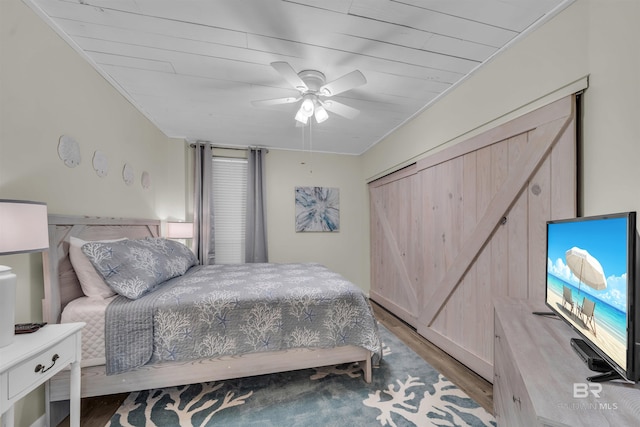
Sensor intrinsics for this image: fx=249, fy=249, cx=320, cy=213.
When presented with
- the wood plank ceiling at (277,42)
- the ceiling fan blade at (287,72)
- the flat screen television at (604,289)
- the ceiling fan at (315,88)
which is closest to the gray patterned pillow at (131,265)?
the wood plank ceiling at (277,42)

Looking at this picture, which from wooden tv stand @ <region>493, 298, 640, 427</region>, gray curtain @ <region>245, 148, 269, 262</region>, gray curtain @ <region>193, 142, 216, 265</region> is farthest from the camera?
gray curtain @ <region>245, 148, 269, 262</region>

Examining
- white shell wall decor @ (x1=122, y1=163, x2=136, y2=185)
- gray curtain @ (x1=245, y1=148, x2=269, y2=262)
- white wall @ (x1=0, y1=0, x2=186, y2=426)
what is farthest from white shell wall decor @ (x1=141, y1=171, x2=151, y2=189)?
gray curtain @ (x1=245, y1=148, x2=269, y2=262)

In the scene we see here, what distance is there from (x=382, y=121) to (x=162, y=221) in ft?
10.2

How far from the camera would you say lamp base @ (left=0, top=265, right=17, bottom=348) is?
1030 mm

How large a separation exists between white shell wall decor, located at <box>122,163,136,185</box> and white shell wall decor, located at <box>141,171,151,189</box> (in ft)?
0.72

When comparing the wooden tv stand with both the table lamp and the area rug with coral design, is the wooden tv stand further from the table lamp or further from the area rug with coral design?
the table lamp

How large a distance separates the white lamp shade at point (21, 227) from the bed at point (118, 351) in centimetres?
54

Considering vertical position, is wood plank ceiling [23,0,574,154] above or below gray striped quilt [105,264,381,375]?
above

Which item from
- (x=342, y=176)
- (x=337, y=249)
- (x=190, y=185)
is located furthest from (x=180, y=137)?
(x=337, y=249)

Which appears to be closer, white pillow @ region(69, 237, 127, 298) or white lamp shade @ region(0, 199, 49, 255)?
white lamp shade @ region(0, 199, 49, 255)

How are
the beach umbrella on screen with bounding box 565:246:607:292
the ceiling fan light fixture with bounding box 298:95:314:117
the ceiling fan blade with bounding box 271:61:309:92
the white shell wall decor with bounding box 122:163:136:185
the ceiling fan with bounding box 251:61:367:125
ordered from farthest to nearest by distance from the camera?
the white shell wall decor with bounding box 122:163:136:185, the ceiling fan light fixture with bounding box 298:95:314:117, the ceiling fan with bounding box 251:61:367:125, the ceiling fan blade with bounding box 271:61:309:92, the beach umbrella on screen with bounding box 565:246:607:292

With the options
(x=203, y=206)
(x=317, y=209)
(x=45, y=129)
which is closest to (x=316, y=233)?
(x=317, y=209)

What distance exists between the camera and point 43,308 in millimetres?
1507

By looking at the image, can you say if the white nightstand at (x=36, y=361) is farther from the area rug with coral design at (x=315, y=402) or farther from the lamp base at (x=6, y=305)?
the area rug with coral design at (x=315, y=402)
